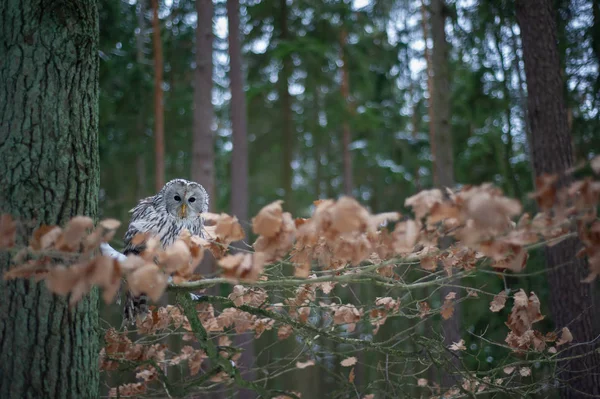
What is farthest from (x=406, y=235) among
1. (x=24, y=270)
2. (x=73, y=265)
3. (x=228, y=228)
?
(x=24, y=270)

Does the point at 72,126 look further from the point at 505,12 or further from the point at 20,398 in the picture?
the point at 505,12

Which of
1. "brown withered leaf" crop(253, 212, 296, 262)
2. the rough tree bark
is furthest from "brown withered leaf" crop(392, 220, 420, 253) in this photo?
the rough tree bark

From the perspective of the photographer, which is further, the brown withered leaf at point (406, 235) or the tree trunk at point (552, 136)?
the tree trunk at point (552, 136)

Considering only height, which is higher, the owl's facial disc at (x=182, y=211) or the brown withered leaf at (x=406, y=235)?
the owl's facial disc at (x=182, y=211)

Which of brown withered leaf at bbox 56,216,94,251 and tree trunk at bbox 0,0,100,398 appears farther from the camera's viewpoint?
tree trunk at bbox 0,0,100,398

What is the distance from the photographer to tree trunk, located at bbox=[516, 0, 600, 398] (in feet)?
18.2

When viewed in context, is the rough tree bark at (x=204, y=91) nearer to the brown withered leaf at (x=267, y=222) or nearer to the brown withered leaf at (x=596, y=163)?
the brown withered leaf at (x=267, y=222)

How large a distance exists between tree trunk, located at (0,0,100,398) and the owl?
4.92 feet

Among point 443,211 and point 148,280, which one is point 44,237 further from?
point 443,211

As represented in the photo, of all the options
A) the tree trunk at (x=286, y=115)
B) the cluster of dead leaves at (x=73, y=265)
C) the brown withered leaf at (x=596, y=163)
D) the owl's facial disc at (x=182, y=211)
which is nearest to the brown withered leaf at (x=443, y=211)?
the brown withered leaf at (x=596, y=163)

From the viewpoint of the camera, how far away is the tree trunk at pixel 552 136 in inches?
219

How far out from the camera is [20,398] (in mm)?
2525

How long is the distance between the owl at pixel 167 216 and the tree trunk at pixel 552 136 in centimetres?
385

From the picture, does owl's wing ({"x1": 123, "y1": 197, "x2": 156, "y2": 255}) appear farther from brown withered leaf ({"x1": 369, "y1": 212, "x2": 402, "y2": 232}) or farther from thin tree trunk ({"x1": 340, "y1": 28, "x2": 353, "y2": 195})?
thin tree trunk ({"x1": 340, "y1": 28, "x2": 353, "y2": 195})
